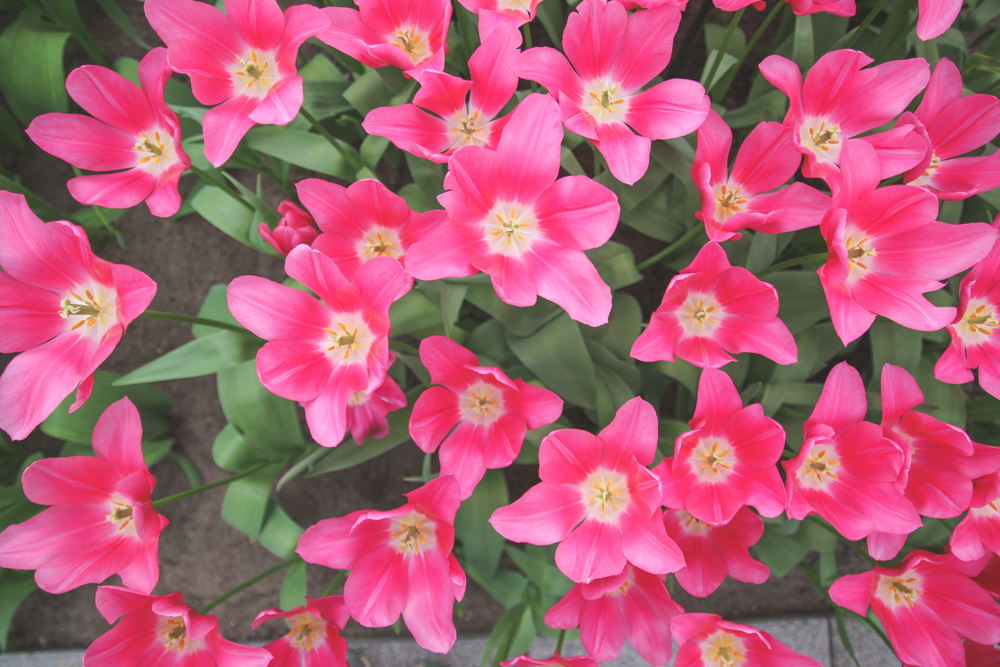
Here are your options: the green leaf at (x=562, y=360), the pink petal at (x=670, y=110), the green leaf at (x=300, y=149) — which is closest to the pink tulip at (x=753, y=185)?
the pink petal at (x=670, y=110)

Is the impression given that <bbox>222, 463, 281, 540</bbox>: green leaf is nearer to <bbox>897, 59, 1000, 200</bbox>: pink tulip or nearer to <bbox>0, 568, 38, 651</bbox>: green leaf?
<bbox>0, 568, 38, 651</bbox>: green leaf

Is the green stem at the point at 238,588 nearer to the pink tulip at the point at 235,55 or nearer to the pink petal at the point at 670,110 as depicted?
the pink tulip at the point at 235,55

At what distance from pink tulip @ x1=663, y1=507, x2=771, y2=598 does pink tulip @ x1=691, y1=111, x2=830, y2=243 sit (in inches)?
22.6

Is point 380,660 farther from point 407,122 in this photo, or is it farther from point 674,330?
point 407,122

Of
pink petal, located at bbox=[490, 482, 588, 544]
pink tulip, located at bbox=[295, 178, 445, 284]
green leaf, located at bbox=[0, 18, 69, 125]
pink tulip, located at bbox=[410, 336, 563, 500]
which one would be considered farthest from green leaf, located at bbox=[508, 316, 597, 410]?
green leaf, located at bbox=[0, 18, 69, 125]

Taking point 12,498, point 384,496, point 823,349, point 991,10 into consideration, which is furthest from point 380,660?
point 991,10

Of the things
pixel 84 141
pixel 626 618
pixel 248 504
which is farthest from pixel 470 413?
pixel 84 141

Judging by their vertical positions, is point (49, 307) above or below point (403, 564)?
above

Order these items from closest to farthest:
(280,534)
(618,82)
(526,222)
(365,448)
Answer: (526,222) → (618,82) → (365,448) → (280,534)

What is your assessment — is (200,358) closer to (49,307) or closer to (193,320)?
(193,320)

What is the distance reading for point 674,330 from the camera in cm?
106

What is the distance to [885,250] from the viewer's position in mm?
1037

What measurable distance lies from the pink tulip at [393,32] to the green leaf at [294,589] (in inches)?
48.5

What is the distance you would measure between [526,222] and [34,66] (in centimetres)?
141
